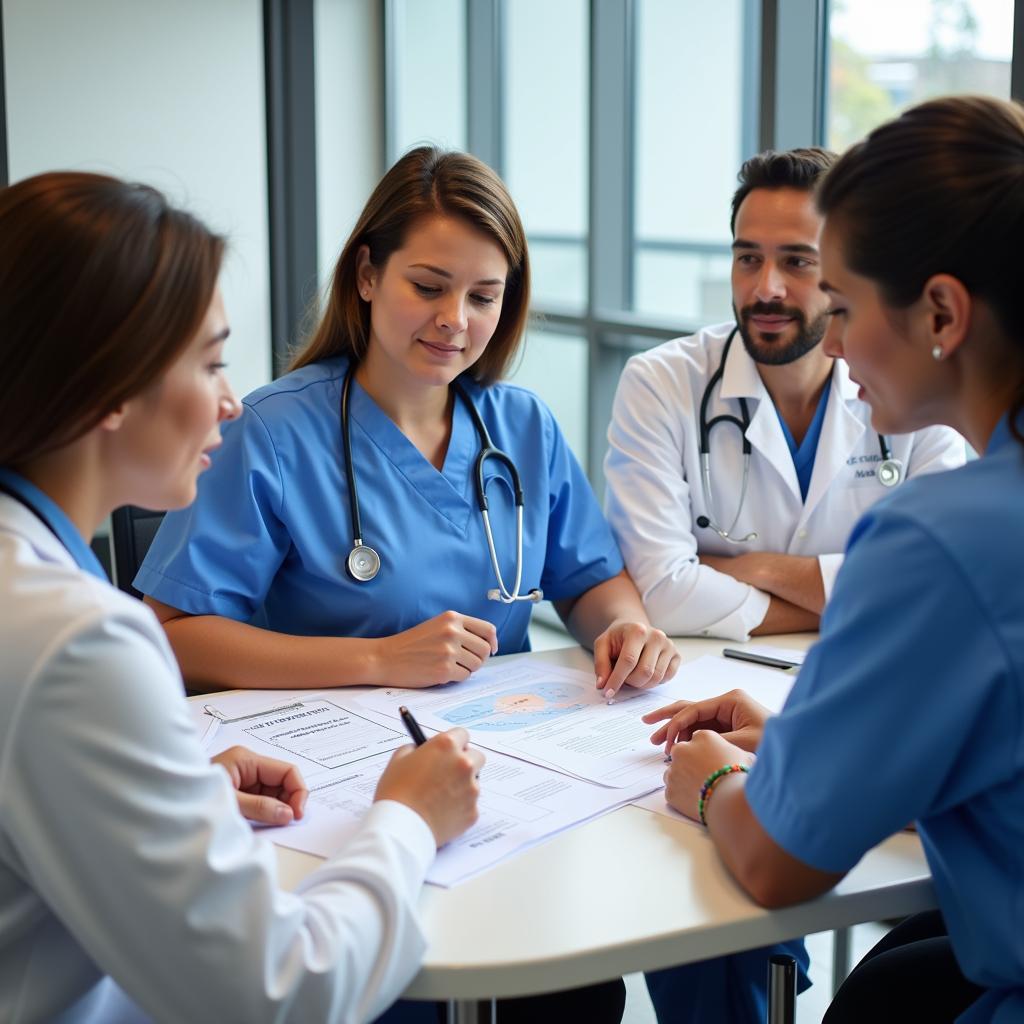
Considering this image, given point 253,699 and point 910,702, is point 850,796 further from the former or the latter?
point 253,699

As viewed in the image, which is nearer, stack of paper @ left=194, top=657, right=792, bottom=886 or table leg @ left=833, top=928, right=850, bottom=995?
stack of paper @ left=194, top=657, right=792, bottom=886

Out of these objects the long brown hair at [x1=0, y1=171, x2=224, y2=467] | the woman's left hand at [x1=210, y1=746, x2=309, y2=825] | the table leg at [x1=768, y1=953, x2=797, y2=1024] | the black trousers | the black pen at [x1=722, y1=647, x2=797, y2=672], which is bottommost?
the black trousers

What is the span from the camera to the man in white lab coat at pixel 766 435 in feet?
6.26

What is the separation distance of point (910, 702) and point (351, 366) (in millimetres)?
1054

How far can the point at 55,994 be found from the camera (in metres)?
0.85

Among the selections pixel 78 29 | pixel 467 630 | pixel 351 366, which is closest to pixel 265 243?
pixel 78 29

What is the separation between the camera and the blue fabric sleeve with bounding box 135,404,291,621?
156 centimetres

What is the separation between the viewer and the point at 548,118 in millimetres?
4164

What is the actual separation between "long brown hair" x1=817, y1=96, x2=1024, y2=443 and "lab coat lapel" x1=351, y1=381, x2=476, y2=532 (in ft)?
2.63

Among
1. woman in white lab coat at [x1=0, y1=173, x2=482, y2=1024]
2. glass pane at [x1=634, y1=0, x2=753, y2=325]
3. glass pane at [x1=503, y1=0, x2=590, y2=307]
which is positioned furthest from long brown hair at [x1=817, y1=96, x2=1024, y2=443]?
glass pane at [x1=634, y1=0, x2=753, y2=325]

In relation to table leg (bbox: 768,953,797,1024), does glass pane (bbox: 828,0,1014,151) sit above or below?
above

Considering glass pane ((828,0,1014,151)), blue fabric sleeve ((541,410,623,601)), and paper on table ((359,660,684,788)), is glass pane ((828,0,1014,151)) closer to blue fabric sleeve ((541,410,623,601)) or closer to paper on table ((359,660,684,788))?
blue fabric sleeve ((541,410,623,601))

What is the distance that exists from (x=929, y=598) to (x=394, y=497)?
91 centimetres

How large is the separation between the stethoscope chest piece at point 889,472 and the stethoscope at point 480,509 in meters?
0.57
